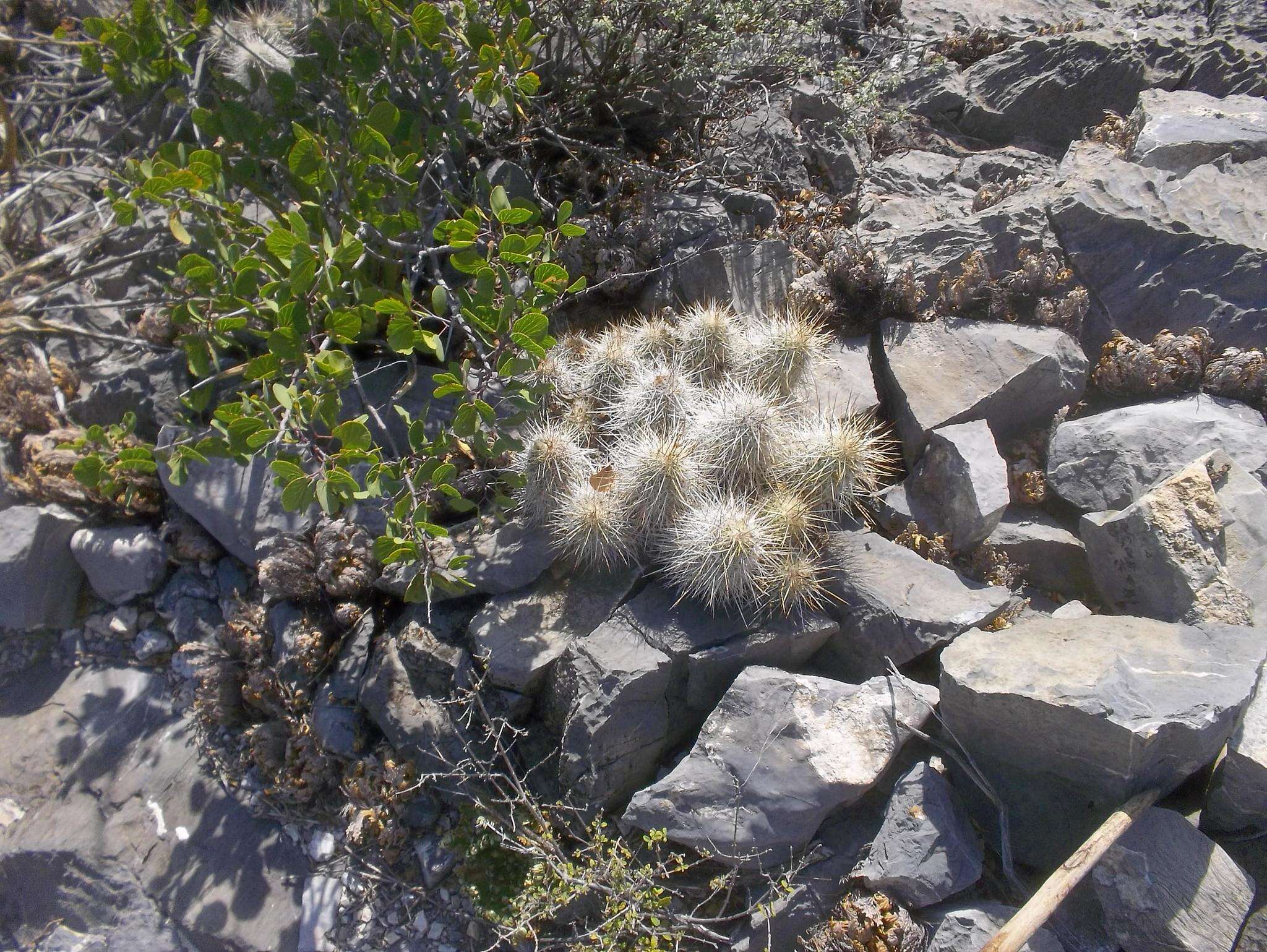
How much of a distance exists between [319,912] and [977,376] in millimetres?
3984

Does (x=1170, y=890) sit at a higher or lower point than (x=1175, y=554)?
lower

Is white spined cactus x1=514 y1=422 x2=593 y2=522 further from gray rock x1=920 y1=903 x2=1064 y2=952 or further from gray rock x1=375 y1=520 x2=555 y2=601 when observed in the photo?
gray rock x1=920 y1=903 x2=1064 y2=952

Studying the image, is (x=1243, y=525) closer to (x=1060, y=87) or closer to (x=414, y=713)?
(x=1060, y=87)

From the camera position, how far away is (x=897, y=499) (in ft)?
12.8

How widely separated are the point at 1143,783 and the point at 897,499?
155 centimetres

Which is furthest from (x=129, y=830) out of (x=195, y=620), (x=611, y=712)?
(x=611, y=712)

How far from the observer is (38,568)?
431 centimetres

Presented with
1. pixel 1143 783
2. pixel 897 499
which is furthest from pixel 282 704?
pixel 1143 783

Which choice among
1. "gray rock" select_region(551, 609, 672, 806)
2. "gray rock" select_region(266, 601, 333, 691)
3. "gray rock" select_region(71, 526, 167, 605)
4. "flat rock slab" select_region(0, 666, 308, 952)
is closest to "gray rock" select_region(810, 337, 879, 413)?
"gray rock" select_region(551, 609, 672, 806)

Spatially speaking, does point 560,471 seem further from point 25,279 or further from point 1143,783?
point 25,279

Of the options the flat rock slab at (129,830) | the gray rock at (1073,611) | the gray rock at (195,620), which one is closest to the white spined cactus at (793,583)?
the gray rock at (1073,611)

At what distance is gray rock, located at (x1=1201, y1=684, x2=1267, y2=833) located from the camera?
268 cm

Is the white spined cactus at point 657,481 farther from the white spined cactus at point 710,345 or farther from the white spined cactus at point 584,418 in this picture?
the white spined cactus at point 710,345

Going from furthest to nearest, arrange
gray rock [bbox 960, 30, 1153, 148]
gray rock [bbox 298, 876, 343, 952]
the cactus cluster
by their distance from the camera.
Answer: gray rock [bbox 960, 30, 1153, 148], gray rock [bbox 298, 876, 343, 952], the cactus cluster
